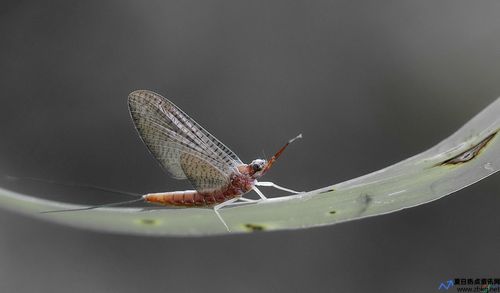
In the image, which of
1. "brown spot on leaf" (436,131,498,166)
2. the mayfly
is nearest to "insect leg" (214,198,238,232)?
the mayfly

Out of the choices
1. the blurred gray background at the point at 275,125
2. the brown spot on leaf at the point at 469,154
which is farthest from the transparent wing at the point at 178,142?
the blurred gray background at the point at 275,125

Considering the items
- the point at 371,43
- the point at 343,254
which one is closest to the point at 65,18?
the point at 371,43

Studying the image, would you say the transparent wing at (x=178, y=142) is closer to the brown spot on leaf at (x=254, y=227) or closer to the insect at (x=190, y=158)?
the insect at (x=190, y=158)

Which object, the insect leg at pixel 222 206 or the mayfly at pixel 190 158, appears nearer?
the insect leg at pixel 222 206

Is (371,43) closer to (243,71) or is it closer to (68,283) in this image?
(243,71)

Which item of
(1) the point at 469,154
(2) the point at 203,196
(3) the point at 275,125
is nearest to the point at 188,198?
(2) the point at 203,196

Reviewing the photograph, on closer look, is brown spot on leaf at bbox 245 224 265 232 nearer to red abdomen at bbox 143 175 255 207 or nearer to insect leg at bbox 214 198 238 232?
insect leg at bbox 214 198 238 232
